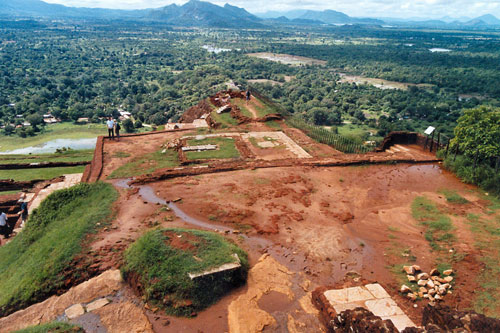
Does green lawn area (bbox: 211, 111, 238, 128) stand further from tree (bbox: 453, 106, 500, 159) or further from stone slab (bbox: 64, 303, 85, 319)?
stone slab (bbox: 64, 303, 85, 319)

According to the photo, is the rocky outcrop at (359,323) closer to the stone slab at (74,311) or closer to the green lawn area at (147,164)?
the stone slab at (74,311)

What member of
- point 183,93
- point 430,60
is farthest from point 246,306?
point 430,60

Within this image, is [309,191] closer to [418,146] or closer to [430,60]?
[418,146]

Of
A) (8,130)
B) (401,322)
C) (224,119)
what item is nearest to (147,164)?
(224,119)

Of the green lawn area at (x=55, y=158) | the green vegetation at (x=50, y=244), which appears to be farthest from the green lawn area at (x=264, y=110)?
the green vegetation at (x=50, y=244)

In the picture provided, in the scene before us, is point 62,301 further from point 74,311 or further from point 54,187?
point 54,187
